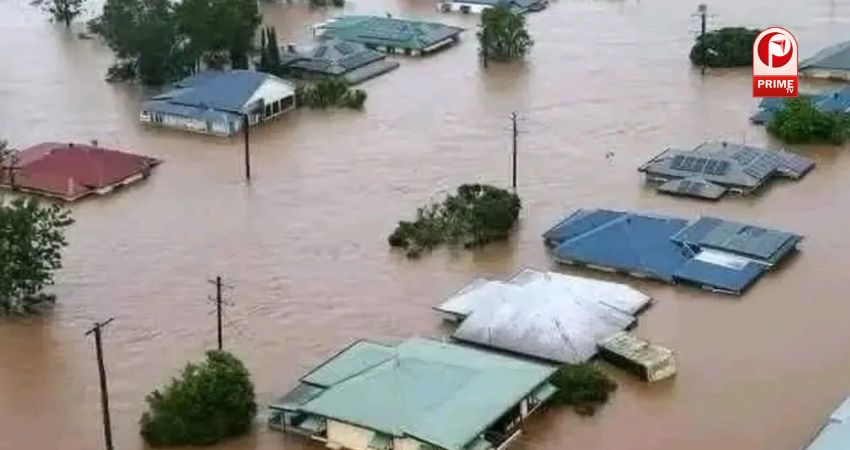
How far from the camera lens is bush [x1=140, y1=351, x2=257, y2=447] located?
13.3 metres

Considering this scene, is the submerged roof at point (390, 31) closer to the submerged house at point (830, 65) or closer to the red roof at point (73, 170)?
the submerged house at point (830, 65)

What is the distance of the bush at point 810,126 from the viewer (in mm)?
21606

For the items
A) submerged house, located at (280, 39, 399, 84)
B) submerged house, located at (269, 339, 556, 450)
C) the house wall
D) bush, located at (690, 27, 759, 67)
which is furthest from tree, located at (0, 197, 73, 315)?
bush, located at (690, 27, 759, 67)

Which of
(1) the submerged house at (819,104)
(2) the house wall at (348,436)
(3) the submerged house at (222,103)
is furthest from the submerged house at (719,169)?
(2) the house wall at (348,436)

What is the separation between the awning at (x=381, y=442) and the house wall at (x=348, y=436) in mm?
43

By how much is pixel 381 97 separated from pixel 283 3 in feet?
29.4

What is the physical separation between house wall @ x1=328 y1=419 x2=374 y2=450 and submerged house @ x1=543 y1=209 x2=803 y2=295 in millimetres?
4979

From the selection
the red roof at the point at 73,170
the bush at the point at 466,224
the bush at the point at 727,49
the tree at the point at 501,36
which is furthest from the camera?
the tree at the point at 501,36

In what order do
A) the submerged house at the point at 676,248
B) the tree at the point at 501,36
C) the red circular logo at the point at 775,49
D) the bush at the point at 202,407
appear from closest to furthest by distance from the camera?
1. the bush at the point at 202,407
2. the submerged house at the point at 676,248
3. the red circular logo at the point at 775,49
4. the tree at the point at 501,36

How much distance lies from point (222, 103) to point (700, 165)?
26.1 ft

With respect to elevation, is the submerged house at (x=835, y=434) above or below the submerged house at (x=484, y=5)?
below

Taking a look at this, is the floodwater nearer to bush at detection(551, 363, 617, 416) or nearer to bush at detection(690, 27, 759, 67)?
bush at detection(551, 363, 617, 416)

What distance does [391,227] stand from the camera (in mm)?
18828

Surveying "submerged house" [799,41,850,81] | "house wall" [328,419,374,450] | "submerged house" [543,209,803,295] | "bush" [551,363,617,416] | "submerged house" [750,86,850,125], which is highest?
"submerged house" [799,41,850,81]
